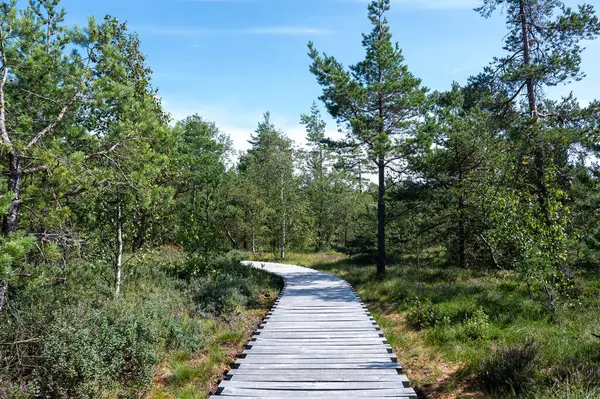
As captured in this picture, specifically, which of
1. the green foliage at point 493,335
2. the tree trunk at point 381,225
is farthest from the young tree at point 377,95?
the green foliage at point 493,335

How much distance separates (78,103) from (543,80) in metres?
13.7

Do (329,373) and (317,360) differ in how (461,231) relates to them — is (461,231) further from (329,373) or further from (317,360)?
(329,373)

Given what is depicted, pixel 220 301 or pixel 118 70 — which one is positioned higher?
pixel 118 70

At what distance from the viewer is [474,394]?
17.5 feet

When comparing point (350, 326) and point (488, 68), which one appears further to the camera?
point (488, 68)

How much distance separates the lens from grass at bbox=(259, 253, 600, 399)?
201 inches

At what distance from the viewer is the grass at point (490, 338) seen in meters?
5.11

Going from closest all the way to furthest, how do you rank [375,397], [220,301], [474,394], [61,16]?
1. [375,397]
2. [474,394]
3. [61,16]
4. [220,301]

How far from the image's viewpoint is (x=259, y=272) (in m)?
18.1

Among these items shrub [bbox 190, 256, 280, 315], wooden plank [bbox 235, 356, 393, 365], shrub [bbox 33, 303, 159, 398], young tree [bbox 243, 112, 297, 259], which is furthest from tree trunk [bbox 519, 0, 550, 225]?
young tree [bbox 243, 112, 297, 259]

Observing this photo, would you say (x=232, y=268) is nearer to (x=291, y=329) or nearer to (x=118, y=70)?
(x=291, y=329)

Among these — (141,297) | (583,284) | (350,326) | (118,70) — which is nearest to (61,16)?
(118,70)

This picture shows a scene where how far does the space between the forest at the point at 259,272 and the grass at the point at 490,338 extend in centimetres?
5

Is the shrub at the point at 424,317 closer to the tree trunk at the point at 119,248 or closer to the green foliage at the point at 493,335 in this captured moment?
the green foliage at the point at 493,335
